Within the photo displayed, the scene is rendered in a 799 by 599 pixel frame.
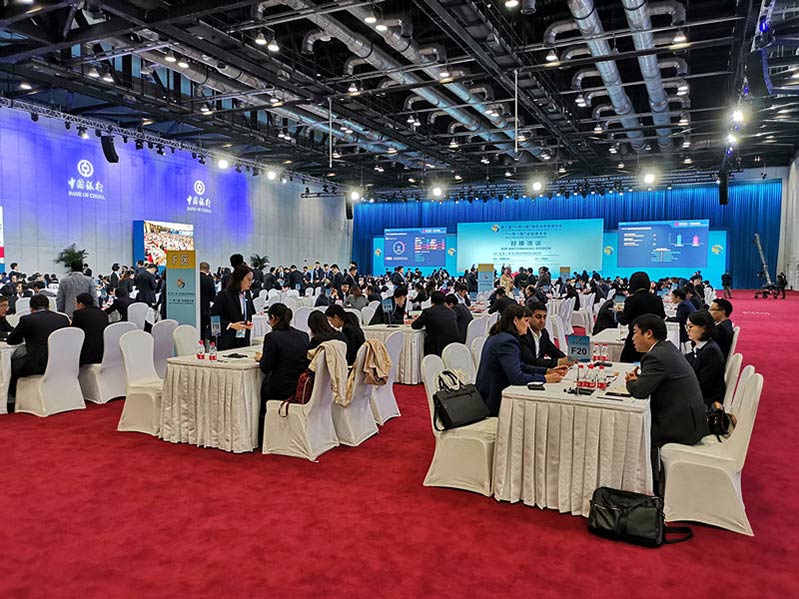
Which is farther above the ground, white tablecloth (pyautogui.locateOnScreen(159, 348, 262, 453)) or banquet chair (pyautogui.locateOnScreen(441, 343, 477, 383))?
banquet chair (pyautogui.locateOnScreen(441, 343, 477, 383))

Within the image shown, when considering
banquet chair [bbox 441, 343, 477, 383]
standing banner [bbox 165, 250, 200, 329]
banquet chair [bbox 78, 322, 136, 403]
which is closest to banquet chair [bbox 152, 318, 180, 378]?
banquet chair [bbox 78, 322, 136, 403]

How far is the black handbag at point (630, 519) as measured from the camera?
→ 3.07 metres

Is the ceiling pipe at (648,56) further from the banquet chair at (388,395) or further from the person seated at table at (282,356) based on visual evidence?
the person seated at table at (282,356)

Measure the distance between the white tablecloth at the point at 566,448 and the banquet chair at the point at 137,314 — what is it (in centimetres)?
648

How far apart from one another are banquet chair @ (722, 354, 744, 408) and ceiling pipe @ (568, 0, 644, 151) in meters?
5.20

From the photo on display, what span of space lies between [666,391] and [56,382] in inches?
215

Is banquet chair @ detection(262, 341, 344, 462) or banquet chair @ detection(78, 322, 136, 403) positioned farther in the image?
banquet chair @ detection(78, 322, 136, 403)

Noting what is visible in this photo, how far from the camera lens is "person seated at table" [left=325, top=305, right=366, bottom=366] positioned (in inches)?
205

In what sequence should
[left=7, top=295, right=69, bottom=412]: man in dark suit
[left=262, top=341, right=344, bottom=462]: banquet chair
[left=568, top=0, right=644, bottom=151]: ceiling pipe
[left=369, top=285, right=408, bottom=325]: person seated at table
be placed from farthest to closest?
[left=369, top=285, right=408, bottom=325]: person seated at table, [left=568, top=0, right=644, bottom=151]: ceiling pipe, [left=7, top=295, right=69, bottom=412]: man in dark suit, [left=262, top=341, right=344, bottom=462]: banquet chair

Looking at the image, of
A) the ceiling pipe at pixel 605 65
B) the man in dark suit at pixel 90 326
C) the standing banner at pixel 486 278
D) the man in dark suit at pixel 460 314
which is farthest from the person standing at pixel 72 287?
the standing banner at pixel 486 278

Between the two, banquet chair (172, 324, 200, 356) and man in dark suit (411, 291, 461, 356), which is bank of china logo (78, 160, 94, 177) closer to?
banquet chair (172, 324, 200, 356)

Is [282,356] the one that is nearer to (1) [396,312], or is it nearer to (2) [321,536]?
(2) [321,536]

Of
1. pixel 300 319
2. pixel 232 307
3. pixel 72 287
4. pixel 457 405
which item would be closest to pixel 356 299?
pixel 300 319

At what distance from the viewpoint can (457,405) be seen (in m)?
3.85
